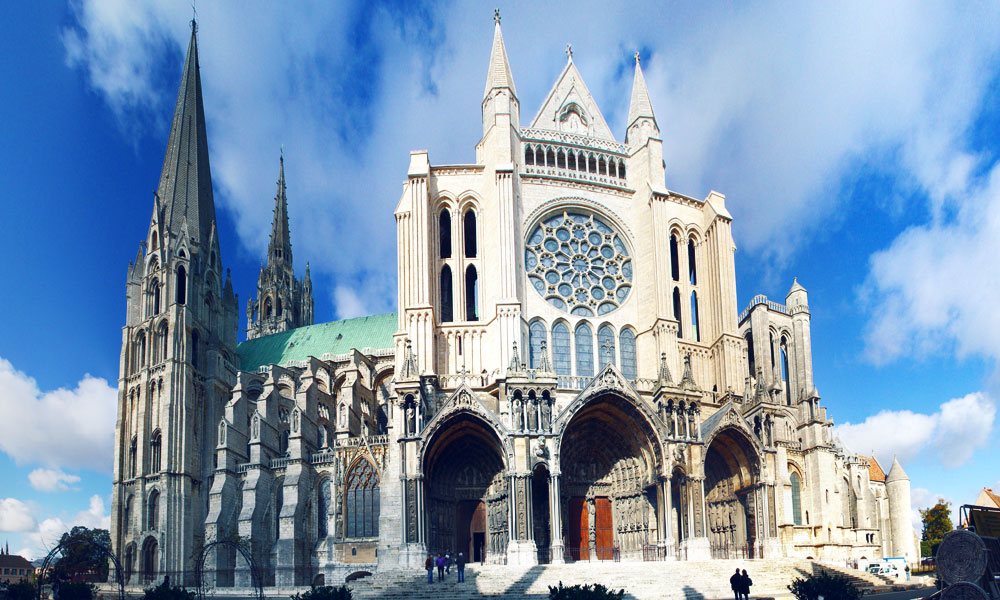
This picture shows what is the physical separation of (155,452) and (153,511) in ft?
10.3

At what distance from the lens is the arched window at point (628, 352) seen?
3728 cm

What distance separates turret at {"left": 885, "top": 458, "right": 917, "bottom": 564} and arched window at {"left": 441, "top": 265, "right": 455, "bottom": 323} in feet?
91.2

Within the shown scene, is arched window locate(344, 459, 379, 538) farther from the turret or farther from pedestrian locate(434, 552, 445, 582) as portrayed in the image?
the turret

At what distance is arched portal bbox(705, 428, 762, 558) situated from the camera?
34.3 m

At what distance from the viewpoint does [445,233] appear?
39.0 meters

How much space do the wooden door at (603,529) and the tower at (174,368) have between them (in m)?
19.3

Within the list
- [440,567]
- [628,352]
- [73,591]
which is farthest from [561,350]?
[73,591]

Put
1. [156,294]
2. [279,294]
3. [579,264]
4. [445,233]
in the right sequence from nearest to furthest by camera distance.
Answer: [579,264] < [445,233] < [156,294] < [279,294]

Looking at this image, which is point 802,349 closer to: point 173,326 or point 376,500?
point 376,500

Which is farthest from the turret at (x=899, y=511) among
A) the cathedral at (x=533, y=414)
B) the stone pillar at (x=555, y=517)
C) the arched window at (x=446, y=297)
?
the arched window at (x=446, y=297)

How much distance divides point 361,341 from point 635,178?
2151 cm

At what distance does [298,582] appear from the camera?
121 ft

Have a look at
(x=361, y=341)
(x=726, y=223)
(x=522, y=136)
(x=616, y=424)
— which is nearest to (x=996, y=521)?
(x=616, y=424)

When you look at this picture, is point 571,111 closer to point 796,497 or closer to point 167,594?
point 796,497
